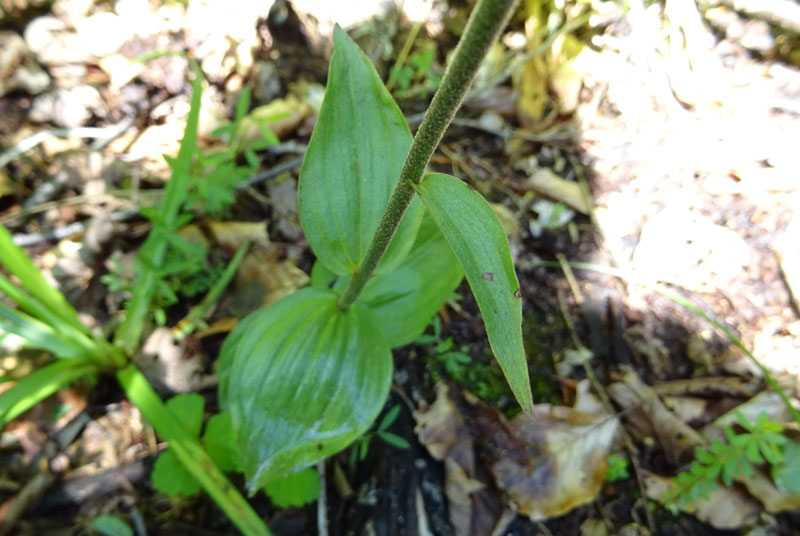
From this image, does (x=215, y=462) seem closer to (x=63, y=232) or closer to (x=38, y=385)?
(x=38, y=385)

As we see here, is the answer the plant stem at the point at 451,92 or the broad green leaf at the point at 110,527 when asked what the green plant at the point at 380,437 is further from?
the plant stem at the point at 451,92

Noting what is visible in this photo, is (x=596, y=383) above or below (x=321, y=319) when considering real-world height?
below

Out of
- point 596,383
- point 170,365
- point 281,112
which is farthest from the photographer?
point 281,112

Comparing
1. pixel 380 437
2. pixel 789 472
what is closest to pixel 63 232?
pixel 380 437

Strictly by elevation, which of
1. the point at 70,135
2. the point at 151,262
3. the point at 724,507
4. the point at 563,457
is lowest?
the point at 724,507

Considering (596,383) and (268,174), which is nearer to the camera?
(596,383)

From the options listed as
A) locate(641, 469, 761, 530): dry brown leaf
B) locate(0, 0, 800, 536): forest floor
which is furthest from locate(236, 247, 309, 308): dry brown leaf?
locate(641, 469, 761, 530): dry brown leaf

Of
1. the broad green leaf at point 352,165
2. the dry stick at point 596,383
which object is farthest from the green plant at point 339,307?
the dry stick at point 596,383
